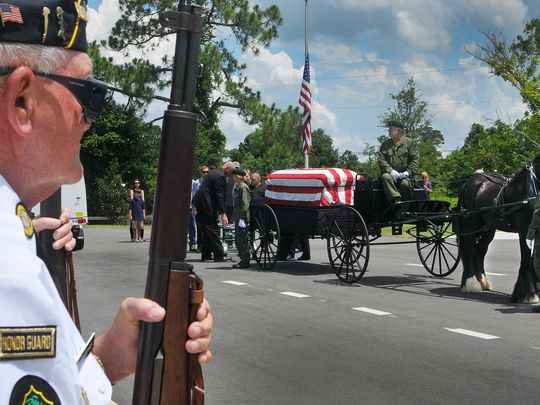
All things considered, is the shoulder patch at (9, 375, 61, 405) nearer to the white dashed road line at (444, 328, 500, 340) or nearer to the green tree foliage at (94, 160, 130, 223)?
the white dashed road line at (444, 328, 500, 340)

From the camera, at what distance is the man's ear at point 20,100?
120 centimetres

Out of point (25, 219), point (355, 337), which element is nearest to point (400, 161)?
point (355, 337)

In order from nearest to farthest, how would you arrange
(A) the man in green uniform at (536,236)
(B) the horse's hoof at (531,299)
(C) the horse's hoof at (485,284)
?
1. (A) the man in green uniform at (536,236)
2. (B) the horse's hoof at (531,299)
3. (C) the horse's hoof at (485,284)

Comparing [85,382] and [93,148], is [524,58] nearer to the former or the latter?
[93,148]

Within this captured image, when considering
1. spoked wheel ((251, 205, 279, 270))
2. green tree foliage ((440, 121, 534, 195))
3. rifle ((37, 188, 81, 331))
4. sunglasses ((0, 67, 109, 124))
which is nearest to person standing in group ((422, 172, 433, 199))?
spoked wheel ((251, 205, 279, 270))

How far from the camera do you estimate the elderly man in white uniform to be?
98cm

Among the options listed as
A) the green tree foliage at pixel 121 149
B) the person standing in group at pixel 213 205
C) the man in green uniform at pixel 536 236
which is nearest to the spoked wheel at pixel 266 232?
the person standing in group at pixel 213 205

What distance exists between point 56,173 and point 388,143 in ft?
31.8

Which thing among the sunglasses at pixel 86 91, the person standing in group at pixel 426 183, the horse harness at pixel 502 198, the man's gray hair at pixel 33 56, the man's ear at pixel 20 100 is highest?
the person standing in group at pixel 426 183

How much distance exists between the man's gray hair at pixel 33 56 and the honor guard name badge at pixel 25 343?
1.66 feet

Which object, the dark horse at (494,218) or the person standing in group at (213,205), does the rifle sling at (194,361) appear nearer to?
the dark horse at (494,218)

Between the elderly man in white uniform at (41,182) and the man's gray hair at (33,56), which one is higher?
the man's gray hair at (33,56)

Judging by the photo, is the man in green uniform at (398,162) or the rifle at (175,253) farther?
the man in green uniform at (398,162)

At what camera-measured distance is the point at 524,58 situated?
2861cm
